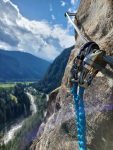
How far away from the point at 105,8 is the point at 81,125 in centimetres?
1008

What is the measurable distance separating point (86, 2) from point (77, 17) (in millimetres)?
1008

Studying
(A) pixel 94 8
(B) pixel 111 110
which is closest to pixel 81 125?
(B) pixel 111 110

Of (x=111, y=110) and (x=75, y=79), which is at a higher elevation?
(x=75, y=79)

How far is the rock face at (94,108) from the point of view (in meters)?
13.8

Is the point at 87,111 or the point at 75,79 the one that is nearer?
the point at 75,79

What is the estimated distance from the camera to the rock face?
13.8m

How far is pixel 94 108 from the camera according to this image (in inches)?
568

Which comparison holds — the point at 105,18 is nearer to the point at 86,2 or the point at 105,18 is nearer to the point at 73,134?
the point at 86,2

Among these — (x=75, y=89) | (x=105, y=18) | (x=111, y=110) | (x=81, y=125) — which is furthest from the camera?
(x=105, y=18)

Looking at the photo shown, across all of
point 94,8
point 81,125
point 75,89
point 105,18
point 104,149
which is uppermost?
point 94,8

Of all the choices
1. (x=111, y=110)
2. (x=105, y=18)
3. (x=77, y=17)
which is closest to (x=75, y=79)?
(x=111, y=110)

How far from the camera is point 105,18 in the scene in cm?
1683

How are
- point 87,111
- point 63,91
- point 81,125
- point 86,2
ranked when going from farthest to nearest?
point 86,2 < point 63,91 < point 87,111 < point 81,125

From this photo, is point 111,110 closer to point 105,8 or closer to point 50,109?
point 105,8
